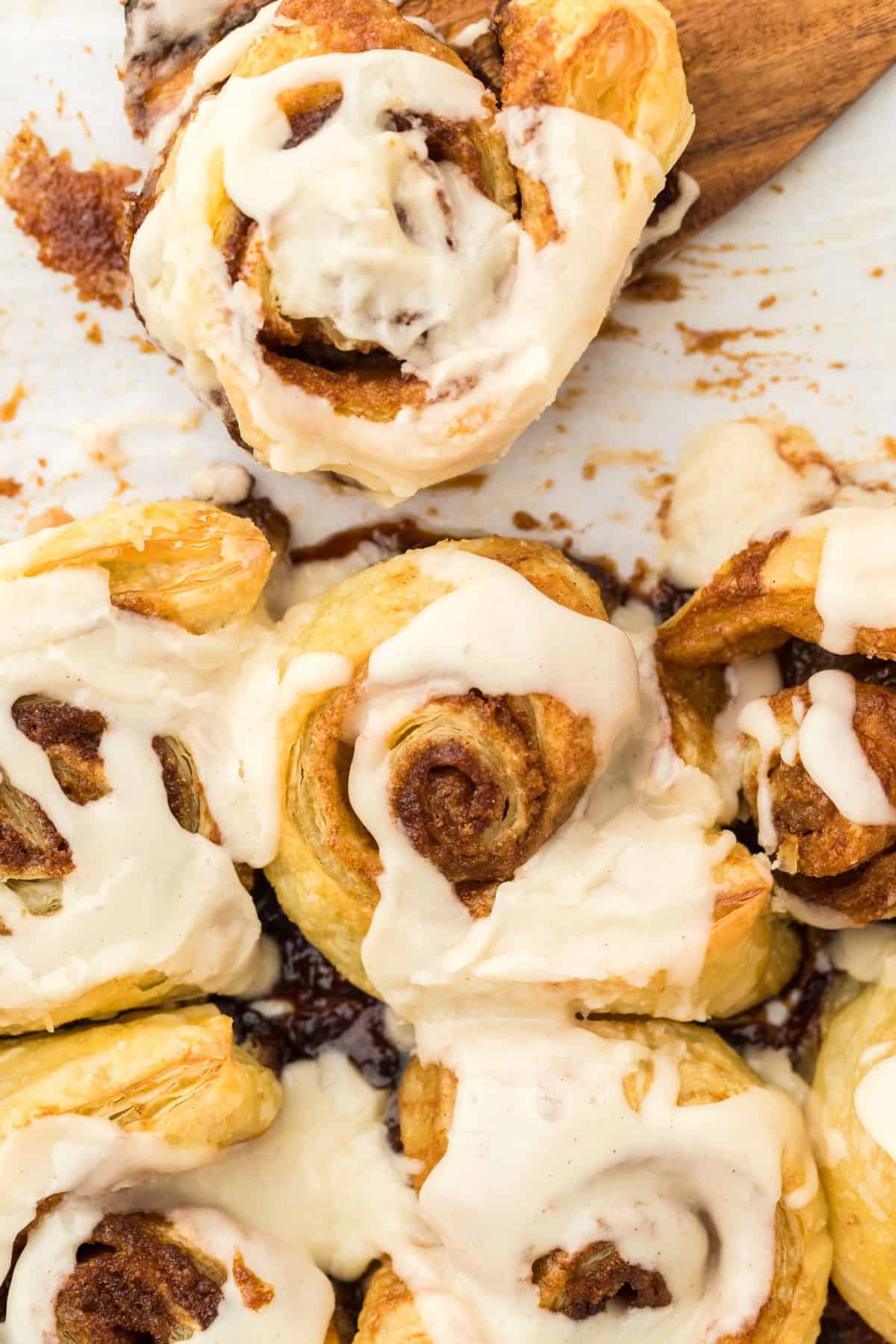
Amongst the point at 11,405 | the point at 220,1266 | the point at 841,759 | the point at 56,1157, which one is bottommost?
the point at 220,1266

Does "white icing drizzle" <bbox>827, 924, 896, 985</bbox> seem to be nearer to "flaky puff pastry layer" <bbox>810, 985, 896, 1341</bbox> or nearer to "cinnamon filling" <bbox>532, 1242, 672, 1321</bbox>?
"flaky puff pastry layer" <bbox>810, 985, 896, 1341</bbox>

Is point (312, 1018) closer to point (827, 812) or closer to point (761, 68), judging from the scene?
point (827, 812)

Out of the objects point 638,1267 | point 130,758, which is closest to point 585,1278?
point 638,1267

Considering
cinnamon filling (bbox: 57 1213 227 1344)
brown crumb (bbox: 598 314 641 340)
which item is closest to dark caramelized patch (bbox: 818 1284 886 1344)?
cinnamon filling (bbox: 57 1213 227 1344)

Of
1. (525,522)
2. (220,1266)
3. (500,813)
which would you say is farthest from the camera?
(525,522)

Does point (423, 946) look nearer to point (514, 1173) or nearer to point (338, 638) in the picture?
point (514, 1173)

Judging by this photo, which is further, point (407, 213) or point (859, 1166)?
point (859, 1166)
